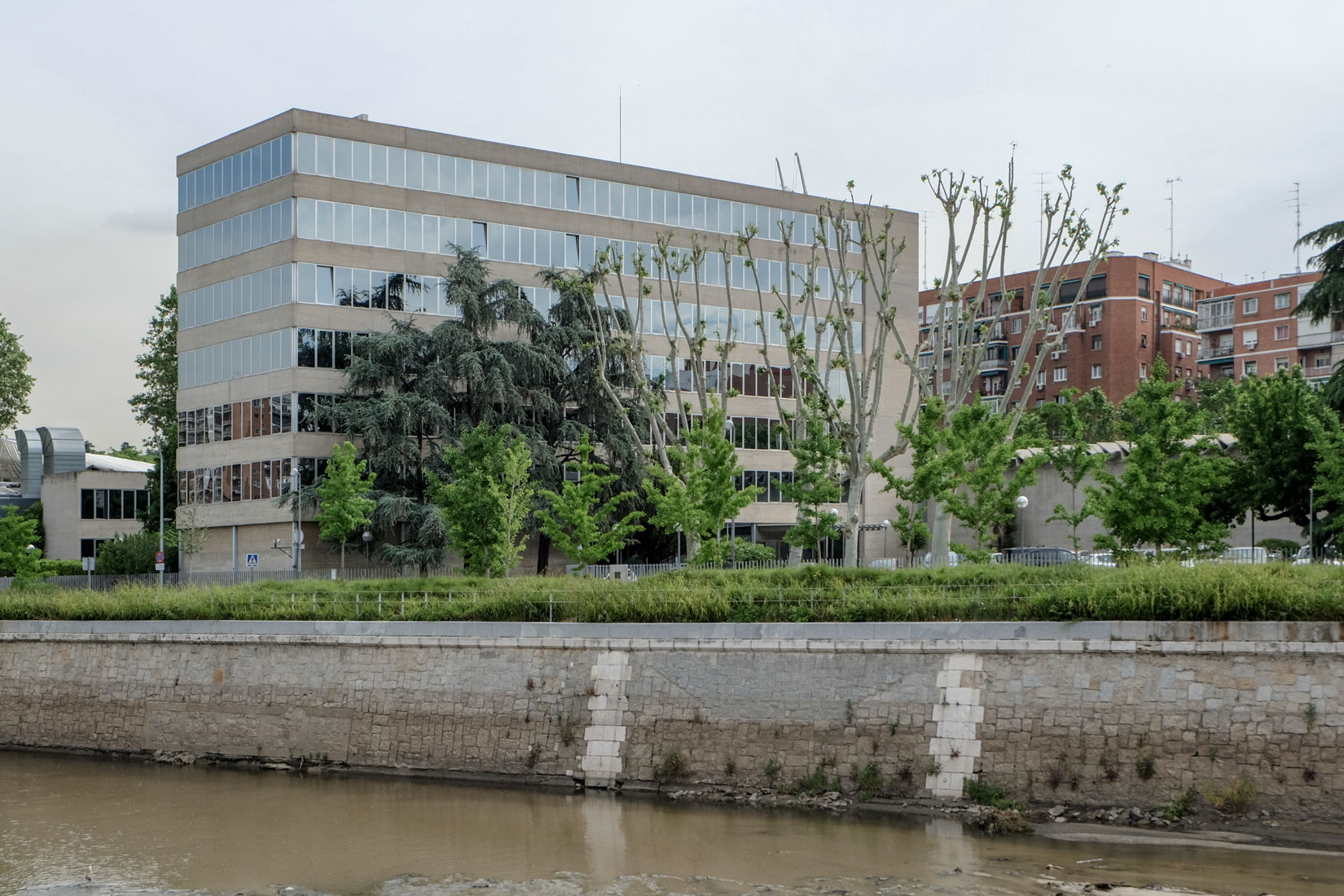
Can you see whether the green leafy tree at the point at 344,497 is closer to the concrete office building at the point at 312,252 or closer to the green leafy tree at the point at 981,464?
the concrete office building at the point at 312,252

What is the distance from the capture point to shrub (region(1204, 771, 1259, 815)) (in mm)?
19828

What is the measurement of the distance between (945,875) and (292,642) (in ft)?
52.1

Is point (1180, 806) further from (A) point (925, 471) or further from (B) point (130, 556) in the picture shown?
(B) point (130, 556)

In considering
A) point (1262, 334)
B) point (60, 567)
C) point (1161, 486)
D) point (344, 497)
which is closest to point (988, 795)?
point (1161, 486)

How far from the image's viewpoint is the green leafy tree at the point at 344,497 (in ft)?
149

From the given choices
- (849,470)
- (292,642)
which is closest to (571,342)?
(849,470)

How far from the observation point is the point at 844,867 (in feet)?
62.4

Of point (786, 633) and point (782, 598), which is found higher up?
point (782, 598)

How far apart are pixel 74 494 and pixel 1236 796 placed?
206ft

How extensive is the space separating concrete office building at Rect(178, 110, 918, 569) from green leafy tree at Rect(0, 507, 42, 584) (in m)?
6.37

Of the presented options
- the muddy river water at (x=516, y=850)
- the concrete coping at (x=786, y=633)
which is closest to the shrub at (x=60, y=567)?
the concrete coping at (x=786, y=633)

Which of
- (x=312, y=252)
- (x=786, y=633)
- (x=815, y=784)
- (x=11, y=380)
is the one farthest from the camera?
(x=11, y=380)

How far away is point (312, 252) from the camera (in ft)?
163

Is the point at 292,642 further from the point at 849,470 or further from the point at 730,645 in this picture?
the point at 849,470
